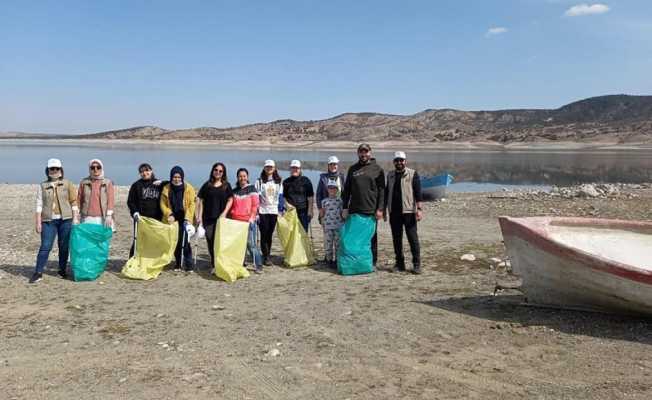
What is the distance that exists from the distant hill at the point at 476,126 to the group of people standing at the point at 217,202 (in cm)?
9528

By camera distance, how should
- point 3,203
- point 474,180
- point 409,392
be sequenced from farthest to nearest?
1. point 474,180
2. point 3,203
3. point 409,392

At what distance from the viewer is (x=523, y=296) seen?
6.45m

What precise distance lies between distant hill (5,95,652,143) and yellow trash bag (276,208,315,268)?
313 ft

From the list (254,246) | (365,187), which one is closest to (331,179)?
(365,187)

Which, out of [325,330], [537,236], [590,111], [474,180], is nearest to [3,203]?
[325,330]

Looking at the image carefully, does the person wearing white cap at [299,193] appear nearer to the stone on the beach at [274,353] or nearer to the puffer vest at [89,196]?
the puffer vest at [89,196]

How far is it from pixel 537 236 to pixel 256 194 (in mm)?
3962

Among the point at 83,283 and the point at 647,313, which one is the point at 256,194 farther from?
the point at 647,313

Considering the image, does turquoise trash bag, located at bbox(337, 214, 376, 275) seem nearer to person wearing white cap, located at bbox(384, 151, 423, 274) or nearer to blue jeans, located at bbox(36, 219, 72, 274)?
person wearing white cap, located at bbox(384, 151, 423, 274)

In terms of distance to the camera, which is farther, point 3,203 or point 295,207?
point 3,203

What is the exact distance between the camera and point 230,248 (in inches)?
298

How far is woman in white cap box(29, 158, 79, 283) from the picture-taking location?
7.10m

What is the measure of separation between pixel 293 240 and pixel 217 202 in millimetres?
1344

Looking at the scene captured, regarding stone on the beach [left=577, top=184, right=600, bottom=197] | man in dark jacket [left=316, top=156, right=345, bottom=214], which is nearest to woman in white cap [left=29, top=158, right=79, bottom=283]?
man in dark jacket [left=316, top=156, right=345, bottom=214]
